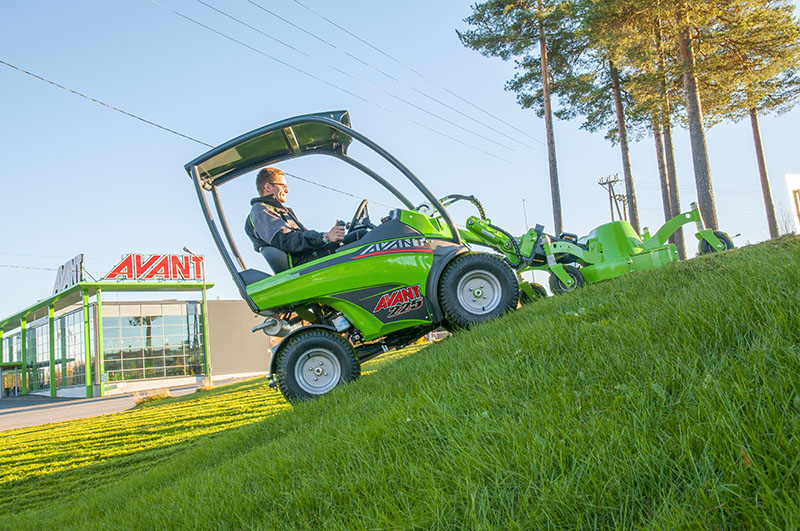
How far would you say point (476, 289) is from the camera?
4945 millimetres

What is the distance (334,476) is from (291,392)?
277cm

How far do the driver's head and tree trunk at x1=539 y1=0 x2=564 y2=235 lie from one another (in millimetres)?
13512

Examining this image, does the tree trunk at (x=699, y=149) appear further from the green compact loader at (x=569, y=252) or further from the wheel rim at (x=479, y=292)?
the wheel rim at (x=479, y=292)

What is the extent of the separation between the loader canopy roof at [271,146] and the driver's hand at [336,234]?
113cm

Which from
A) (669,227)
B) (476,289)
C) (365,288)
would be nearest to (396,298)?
(365,288)

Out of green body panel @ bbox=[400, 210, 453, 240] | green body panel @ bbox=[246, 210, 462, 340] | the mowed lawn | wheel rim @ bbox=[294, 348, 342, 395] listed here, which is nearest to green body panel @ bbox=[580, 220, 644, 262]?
green body panel @ bbox=[400, 210, 453, 240]

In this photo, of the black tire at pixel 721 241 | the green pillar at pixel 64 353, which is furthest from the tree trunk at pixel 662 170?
the green pillar at pixel 64 353

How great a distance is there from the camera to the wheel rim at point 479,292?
489cm

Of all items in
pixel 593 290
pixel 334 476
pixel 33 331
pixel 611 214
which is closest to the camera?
pixel 334 476

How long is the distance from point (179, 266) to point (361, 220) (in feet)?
86.5

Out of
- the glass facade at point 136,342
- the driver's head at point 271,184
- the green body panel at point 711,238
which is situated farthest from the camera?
the glass facade at point 136,342

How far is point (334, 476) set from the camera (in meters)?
2.04

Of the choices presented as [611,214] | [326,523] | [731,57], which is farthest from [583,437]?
[611,214]

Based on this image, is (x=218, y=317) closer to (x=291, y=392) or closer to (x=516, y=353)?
(x=291, y=392)
